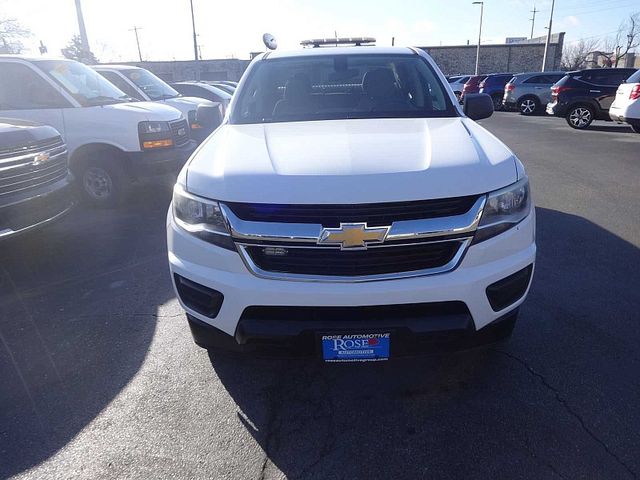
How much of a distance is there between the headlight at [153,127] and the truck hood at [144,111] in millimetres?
66

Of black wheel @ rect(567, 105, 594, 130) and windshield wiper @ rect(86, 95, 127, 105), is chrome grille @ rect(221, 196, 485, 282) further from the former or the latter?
black wheel @ rect(567, 105, 594, 130)

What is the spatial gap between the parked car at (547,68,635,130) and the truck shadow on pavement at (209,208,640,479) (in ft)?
40.6

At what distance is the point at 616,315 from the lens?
333cm

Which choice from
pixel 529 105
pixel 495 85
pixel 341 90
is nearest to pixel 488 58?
pixel 495 85

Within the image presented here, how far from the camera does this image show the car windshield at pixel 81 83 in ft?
21.3

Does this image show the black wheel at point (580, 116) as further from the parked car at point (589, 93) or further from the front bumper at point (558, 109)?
the front bumper at point (558, 109)

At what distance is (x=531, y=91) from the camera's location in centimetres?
1850

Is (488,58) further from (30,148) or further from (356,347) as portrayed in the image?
(356,347)

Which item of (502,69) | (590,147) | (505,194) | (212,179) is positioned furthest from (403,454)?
(502,69)

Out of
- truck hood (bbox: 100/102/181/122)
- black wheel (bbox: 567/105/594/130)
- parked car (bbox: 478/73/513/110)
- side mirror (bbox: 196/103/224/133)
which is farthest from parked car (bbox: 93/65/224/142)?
parked car (bbox: 478/73/513/110)

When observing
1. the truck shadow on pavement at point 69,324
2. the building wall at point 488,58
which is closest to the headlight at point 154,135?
the truck shadow on pavement at point 69,324

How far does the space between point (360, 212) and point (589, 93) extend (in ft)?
46.8

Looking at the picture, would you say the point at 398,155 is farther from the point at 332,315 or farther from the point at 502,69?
the point at 502,69

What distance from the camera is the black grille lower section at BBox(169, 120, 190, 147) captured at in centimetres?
699
